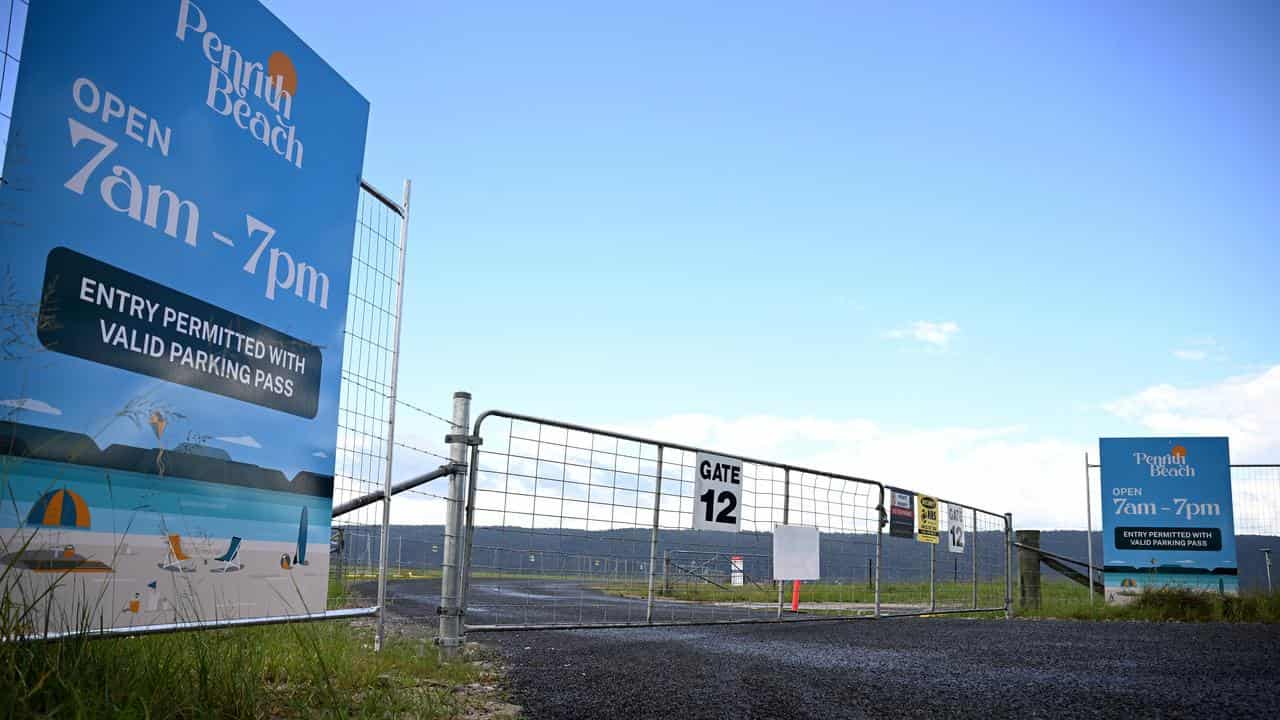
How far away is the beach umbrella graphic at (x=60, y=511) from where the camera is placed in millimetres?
3320

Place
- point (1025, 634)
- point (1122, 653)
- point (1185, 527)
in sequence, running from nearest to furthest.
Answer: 1. point (1122, 653)
2. point (1025, 634)
3. point (1185, 527)

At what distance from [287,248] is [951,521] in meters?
11.4

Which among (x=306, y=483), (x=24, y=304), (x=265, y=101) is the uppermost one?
(x=265, y=101)

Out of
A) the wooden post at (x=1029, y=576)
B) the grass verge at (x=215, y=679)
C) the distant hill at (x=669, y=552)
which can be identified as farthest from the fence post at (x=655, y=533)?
the wooden post at (x=1029, y=576)

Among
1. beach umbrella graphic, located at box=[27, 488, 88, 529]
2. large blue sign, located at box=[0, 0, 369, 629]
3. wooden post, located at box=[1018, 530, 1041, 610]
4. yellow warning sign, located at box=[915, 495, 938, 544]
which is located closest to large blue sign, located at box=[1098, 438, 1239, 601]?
wooden post, located at box=[1018, 530, 1041, 610]

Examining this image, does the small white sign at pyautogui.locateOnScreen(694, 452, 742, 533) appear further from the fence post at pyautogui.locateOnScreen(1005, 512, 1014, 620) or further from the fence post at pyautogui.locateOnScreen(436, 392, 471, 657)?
the fence post at pyautogui.locateOnScreen(1005, 512, 1014, 620)

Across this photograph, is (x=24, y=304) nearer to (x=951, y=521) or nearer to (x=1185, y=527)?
(x=951, y=521)

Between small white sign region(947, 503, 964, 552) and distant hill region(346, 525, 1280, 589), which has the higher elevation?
small white sign region(947, 503, 964, 552)

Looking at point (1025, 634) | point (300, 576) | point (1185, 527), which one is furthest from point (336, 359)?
point (1185, 527)

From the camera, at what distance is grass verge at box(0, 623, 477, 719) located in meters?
2.89

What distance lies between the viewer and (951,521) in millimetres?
13797

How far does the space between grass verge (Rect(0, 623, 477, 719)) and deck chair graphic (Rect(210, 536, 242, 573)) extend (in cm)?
30

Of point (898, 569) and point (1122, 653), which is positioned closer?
point (1122, 653)

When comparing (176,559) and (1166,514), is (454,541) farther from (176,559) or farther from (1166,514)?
(1166,514)
